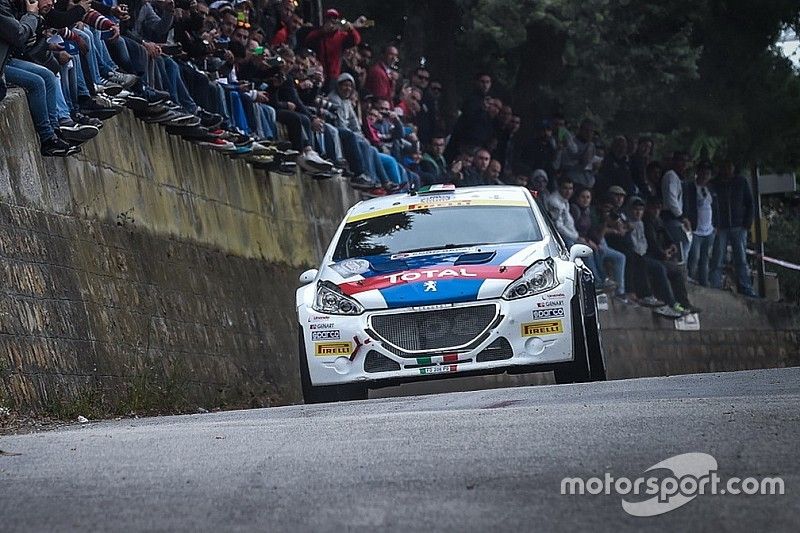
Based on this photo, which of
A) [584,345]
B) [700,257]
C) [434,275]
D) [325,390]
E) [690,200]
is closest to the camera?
[434,275]

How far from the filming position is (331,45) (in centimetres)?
2414

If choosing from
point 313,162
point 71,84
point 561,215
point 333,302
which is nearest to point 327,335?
point 333,302

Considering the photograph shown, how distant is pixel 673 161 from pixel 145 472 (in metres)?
26.0

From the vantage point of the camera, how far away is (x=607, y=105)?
3312 cm

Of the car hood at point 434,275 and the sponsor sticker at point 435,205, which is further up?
the sponsor sticker at point 435,205

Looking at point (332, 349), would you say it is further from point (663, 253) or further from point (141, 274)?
point (663, 253)

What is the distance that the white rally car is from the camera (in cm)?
1418

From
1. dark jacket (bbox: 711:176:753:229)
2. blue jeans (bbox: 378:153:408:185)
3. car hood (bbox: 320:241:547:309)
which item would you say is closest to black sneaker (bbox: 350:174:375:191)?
blue jeans (bbox: 378:153:408:185)

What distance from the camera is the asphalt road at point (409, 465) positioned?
21.5ft

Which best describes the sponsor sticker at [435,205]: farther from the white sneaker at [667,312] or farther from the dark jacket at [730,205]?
the dark jacket at [730,205]

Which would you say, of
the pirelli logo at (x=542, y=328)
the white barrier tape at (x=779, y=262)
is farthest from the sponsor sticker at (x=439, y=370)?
the white barrier tape at (x=779, y=262)

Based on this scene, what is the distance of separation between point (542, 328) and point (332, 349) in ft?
5.14

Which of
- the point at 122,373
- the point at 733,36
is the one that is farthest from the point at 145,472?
the point at 733,36

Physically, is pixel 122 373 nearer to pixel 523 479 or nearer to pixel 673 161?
pixel 523 479
